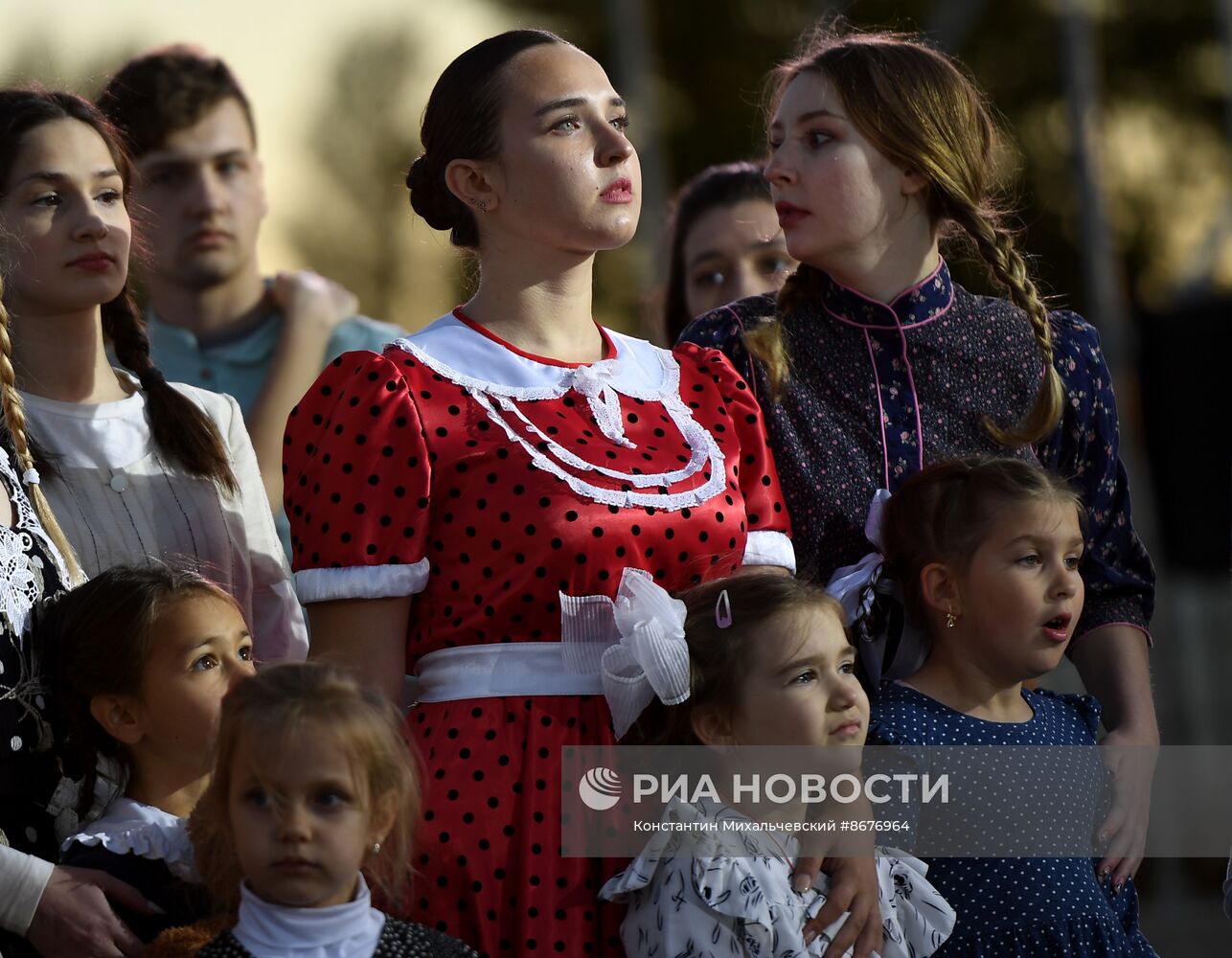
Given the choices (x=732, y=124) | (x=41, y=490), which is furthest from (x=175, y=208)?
(x=732, y=124)

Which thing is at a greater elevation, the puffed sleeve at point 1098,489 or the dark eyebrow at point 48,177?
the dark eyebrow at point 48,177

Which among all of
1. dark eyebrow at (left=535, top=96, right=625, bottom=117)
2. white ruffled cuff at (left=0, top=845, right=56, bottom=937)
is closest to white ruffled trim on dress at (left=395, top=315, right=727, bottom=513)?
dark eyebrow at (left=535, top=96, right=625, bottom=117)

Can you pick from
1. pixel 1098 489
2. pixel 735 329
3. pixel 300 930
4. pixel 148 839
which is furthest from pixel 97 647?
pixel 1098 489

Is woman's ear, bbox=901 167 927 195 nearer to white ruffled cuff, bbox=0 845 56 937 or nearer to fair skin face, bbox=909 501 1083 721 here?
fair skin face, bbox=909 501 1083 721

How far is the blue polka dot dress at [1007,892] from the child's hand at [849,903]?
300 millimetres

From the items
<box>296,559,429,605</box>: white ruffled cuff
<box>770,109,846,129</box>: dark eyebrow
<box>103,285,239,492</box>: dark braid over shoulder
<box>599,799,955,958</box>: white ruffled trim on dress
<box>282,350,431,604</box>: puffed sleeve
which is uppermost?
<box>770,109,846,129</box>: dark eyebrow

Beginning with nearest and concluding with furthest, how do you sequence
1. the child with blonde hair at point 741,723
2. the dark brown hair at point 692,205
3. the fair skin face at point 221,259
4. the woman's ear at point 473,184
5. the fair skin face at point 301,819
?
the fair skin face at point 301,819 → the child with blonde hair at point 741,723 → the woman's ear at point 473,184 → the fair skin face at point 221,259 → the dark brown hair at point 692,205

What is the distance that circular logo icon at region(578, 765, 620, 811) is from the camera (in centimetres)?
295

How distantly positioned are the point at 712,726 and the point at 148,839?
845 mm

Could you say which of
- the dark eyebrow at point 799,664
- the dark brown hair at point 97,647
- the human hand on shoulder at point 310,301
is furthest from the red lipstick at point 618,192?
the human hand on shoulder at point 310,301

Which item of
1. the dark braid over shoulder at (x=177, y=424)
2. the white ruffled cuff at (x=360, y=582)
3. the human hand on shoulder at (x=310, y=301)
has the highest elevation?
the human hand on shoulder at (x=310, y=301)

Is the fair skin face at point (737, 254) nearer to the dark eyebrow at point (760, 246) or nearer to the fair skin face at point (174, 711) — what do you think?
the dark eyebrow at point (760, 246)

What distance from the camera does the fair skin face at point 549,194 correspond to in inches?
125

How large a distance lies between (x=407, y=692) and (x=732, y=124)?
490 inches
